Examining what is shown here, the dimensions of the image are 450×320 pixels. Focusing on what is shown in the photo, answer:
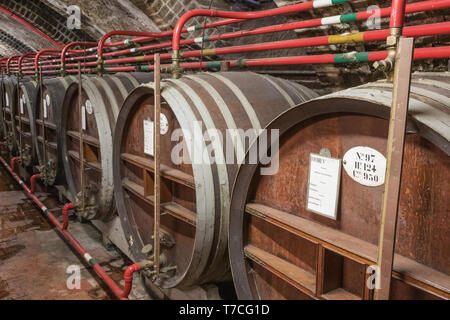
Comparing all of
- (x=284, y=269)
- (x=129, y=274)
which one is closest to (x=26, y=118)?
(x=129, y=274)

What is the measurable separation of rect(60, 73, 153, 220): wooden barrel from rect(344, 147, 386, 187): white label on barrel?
7.45 ft

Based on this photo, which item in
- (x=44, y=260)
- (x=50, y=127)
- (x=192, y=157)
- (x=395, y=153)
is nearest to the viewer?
(x=395, y=153)

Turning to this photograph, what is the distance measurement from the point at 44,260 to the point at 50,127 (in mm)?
1628

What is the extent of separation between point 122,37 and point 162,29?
120 cm

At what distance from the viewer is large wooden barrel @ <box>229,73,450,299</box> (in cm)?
103

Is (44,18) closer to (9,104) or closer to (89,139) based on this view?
(9,104)

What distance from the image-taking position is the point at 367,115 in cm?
118

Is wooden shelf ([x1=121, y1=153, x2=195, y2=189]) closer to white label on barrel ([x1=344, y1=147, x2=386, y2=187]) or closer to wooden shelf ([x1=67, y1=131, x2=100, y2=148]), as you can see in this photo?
wooden shelf ([x1=67, y1=131, x2=100, y2=148])

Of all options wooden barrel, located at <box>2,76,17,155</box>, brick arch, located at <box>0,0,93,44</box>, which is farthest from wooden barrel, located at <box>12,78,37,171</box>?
brick arch, located at <box>0,0,93,44</box>

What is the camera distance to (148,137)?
2.43m

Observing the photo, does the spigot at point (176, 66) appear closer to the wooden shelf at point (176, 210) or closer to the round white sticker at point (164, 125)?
the round white sticker at point (164, 125)

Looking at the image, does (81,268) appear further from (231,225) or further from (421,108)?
(421,108)

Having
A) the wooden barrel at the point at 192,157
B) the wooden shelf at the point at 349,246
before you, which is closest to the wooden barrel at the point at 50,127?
the wooden barrel at the point at 192,157
